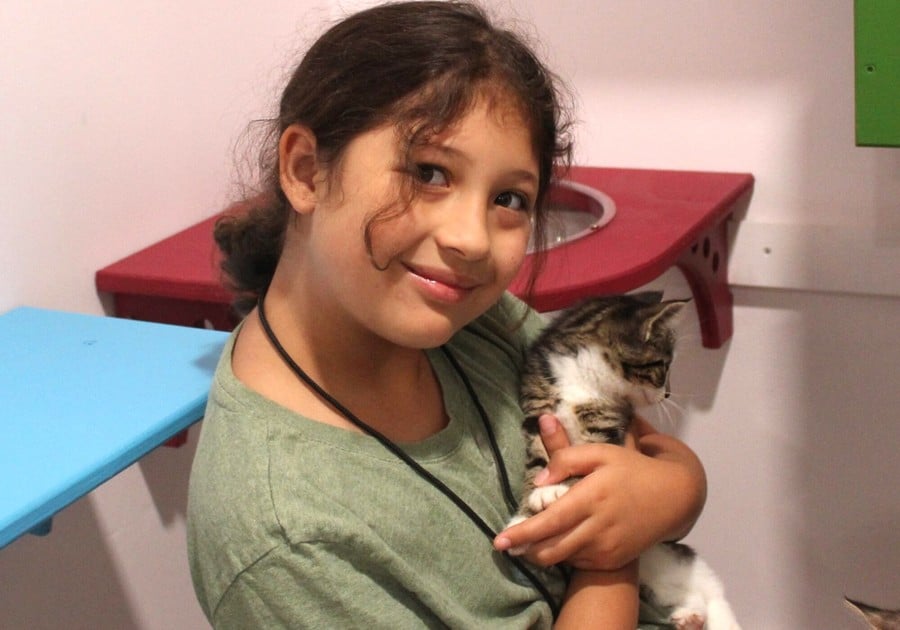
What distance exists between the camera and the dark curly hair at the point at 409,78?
2.25 ft

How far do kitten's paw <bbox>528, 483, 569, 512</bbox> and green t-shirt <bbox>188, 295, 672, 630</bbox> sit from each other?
3cm

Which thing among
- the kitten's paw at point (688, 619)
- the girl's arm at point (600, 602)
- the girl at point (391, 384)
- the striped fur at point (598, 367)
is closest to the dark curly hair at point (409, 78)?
the girl at point (391, 384)

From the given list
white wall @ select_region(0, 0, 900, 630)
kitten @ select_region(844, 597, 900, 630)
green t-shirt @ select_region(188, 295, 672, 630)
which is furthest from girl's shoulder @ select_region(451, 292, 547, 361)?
white wall @ select_region(0, 0, 900, 630)

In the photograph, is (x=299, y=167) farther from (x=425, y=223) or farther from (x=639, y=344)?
(x=639, y=344)

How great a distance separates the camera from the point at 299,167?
73 cm

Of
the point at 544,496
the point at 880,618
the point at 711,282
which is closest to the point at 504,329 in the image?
the point at 544,496

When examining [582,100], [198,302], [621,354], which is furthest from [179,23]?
[621,354]

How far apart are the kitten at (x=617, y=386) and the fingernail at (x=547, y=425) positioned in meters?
0.01

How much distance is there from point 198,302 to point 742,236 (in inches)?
31.6

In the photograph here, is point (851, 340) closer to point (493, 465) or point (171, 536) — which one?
point (493, 465)

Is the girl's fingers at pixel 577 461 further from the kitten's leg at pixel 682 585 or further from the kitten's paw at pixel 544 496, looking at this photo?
the kitten's leg at pixel 682 585

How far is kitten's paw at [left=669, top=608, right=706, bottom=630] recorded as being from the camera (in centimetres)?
92

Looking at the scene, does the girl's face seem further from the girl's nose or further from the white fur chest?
the white fur chest

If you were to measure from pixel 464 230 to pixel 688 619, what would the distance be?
1.55 ft
